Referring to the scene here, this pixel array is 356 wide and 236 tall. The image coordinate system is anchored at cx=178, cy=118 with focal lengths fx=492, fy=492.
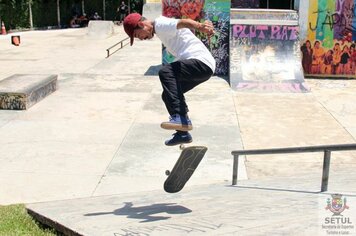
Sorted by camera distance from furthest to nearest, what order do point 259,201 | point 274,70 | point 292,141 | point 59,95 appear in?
point 274,70 < point 59,95 < point 292,141 < point 259,201

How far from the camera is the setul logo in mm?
4210

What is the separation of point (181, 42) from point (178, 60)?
0.19m

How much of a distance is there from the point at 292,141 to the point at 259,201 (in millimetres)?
4109

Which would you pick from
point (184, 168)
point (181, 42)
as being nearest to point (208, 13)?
point (181, 42)

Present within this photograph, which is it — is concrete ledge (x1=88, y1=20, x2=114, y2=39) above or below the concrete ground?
above

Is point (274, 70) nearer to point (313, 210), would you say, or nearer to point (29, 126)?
point (29, 126)

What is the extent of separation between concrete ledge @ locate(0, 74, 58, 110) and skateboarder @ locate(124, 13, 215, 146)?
6821 millimetres

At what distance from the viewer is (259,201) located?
4.88 meters

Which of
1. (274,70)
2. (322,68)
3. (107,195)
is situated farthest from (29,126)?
(322,68)

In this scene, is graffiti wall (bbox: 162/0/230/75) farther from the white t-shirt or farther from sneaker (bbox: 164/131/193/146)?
sneaker (bbox: 164/131/193/146)

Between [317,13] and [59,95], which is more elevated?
[317,13]

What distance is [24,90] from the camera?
1098 cm

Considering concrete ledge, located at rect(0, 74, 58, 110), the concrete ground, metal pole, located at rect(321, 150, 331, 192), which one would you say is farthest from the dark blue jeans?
concrete ledge, located at rect(0, 74, 58, 110)

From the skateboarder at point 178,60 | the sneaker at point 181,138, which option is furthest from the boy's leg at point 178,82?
the sneaker at point 181,138
